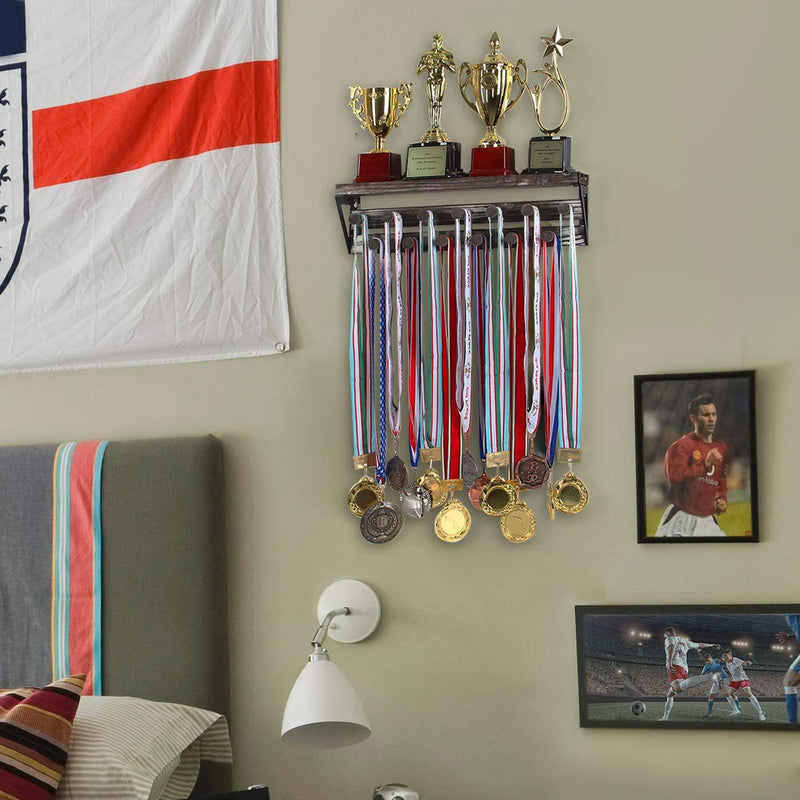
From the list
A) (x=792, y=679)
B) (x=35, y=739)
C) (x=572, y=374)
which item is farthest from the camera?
(x=572, y=374)

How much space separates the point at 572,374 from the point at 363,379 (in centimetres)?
43

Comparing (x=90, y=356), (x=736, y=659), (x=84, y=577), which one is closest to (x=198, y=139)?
(x=90, y=356)

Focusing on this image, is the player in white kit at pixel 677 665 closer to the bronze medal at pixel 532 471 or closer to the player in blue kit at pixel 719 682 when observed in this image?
the player in blue kit at pixel 719 682

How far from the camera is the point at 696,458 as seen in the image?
1.81 meters

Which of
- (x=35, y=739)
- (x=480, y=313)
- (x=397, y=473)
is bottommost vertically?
(x=35, y=739)

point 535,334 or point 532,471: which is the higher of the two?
point 535,334

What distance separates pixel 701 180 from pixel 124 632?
1.49 metres

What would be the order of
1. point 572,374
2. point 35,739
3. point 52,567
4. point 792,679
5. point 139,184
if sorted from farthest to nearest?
1. point 139,184
2. point 52,567
3. point 572,374
4. point 792,679
5. point 35,739

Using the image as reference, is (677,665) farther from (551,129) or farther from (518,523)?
(551,129)

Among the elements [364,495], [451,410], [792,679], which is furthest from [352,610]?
[792,679]

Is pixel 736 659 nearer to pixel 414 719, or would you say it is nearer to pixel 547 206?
pixel 414 719

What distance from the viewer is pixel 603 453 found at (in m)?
1.87

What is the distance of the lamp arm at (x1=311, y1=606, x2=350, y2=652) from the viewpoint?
1711 millimetres

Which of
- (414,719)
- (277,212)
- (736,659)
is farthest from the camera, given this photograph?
(277,212)
